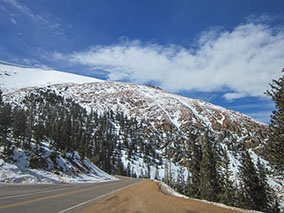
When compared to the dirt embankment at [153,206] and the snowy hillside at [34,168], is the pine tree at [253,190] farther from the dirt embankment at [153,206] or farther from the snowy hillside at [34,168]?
the snowy hillside at [34,168]

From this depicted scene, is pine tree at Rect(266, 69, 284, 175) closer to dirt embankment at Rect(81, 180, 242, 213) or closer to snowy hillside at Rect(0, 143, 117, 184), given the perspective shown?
dirt embankment at Rect(81, 180, 242, 213)

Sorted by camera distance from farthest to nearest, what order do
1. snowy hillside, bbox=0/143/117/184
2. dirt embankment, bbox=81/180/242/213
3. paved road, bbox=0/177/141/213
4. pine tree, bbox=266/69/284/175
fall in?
1. snowy hillside, bbox=0/143/117/184
2. pine tree, bbox=266/69/284/175
3. dirt embankment, bbox=81/180/242/213
4. paved road, bbox=0/177/141/213

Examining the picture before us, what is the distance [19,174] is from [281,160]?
28.1 m

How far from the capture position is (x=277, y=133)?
47.6 feet

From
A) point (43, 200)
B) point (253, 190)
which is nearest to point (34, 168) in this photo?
point (43, 200)

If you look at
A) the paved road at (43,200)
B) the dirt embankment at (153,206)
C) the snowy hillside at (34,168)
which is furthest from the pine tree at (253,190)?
the snowy hillside at (34,168)

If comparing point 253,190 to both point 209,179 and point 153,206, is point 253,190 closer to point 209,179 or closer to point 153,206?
point 209,179

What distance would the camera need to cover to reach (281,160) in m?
14.3

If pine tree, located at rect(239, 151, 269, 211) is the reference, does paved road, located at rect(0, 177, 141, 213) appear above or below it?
above

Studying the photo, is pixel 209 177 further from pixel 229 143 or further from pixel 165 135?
pixel 229 143

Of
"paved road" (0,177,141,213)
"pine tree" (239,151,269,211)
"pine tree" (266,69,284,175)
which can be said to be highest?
"pine tree" (266,69,284,175)

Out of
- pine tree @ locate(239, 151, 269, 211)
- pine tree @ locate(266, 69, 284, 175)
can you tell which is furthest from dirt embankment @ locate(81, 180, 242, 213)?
pine tree @ locate(239, 151, 269, 211)

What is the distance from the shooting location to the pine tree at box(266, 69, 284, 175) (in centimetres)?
1425

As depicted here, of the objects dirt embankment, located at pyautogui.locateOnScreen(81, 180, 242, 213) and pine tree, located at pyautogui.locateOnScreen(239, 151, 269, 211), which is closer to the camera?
dirt embankment, located at pyautogui.locateOnScreen(81, 180, 242, 213)
